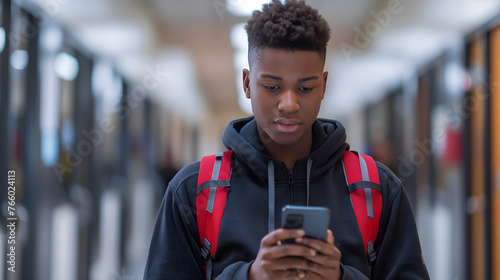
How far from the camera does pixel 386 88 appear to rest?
8.59 m

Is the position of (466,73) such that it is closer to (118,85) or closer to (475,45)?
(475,45)

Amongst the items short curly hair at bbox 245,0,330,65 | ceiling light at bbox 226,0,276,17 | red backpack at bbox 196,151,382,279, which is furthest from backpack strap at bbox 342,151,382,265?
ceiling light at bbox 226,0,276,17

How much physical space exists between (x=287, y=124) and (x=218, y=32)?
528 centimetres

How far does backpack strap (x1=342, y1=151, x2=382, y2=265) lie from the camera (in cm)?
108

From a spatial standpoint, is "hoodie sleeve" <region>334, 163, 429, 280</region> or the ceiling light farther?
the ceiling light

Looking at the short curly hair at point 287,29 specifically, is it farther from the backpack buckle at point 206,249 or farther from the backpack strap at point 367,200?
the backpack buckle at point 206,249

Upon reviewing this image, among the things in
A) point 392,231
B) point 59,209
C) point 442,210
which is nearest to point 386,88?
point 442,210

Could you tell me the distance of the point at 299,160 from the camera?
3.71ft

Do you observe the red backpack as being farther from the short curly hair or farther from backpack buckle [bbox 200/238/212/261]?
the short curly hair

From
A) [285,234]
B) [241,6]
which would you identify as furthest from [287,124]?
[241,6]

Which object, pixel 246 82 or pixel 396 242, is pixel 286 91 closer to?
pixel 246 82

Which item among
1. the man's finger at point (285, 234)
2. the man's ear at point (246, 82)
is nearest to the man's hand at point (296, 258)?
the man's finger at point (285, 234)

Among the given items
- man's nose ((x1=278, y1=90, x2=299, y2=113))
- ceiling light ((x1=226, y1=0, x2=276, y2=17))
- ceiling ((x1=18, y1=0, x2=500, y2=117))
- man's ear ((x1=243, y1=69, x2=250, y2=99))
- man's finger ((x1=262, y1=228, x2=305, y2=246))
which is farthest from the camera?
ceiling ((x1=18, y1=0, x2=500, y2=117))

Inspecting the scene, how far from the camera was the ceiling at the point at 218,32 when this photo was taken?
4660mm
